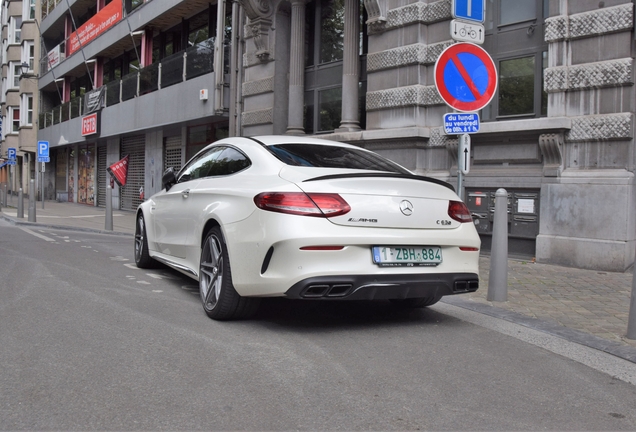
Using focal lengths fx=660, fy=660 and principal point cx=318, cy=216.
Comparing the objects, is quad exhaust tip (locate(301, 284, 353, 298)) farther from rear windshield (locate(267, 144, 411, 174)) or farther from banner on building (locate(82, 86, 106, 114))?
banner on building (locate(82, 86, 106, 114))

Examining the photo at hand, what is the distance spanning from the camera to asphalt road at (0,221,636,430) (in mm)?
3115

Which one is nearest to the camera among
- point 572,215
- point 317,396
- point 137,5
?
A: point 317,396

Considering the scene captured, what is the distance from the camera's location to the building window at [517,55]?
33.2 ft

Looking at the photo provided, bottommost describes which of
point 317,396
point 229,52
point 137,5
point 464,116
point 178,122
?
point 317,396

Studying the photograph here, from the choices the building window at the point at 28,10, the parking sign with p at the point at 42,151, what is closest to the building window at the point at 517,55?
the parking sign with p at the point at 42,151

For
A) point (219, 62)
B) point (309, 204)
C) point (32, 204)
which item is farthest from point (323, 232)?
point (32, 204)

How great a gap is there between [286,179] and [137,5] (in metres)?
22.6

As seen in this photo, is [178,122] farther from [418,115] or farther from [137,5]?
[418,115]

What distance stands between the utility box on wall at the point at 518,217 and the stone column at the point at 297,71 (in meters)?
5.66

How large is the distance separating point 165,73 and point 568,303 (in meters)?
16.8

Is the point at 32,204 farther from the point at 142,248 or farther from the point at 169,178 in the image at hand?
the point at 169,178

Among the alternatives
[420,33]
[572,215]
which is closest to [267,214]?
[572,215]

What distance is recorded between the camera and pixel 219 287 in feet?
16.8

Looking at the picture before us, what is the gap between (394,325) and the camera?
5.13m
